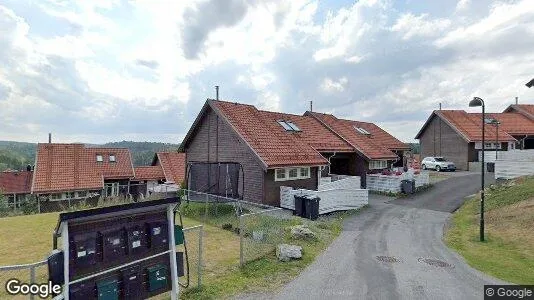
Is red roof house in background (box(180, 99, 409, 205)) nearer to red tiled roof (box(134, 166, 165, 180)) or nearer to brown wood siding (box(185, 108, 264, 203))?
brown wood siding (box(185, 108, 264, 203))

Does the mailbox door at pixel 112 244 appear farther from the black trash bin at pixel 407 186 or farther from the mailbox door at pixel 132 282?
the black trash bin at pixel 407 186

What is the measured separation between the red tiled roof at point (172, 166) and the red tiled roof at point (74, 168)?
18.4 feet

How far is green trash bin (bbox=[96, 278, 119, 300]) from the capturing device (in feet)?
A: 22.7

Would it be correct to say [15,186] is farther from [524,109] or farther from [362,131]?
[524,109]

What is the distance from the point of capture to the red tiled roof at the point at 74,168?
114ft

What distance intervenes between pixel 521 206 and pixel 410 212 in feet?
19.0

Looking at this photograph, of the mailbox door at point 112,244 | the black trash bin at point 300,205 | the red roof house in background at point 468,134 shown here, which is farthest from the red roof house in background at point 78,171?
the red roof house in background at point 468,134

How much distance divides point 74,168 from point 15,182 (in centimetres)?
1420

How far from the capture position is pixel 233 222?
17.0m

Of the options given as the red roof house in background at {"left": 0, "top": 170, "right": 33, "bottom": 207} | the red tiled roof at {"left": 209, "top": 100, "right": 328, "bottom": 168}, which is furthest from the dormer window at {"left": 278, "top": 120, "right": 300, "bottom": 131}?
the red roof house in background at {"left": 0, "top": 170, "right": 33, "bottom": 207}

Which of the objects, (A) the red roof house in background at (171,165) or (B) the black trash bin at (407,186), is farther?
(A) the red roof house in background at (171,165)

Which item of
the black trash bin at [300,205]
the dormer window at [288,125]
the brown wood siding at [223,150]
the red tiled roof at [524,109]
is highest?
the red tiled roof at [524,109]

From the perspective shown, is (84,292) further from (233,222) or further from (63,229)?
(233,222)

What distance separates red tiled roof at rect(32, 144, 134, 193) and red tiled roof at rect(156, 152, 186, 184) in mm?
5602
